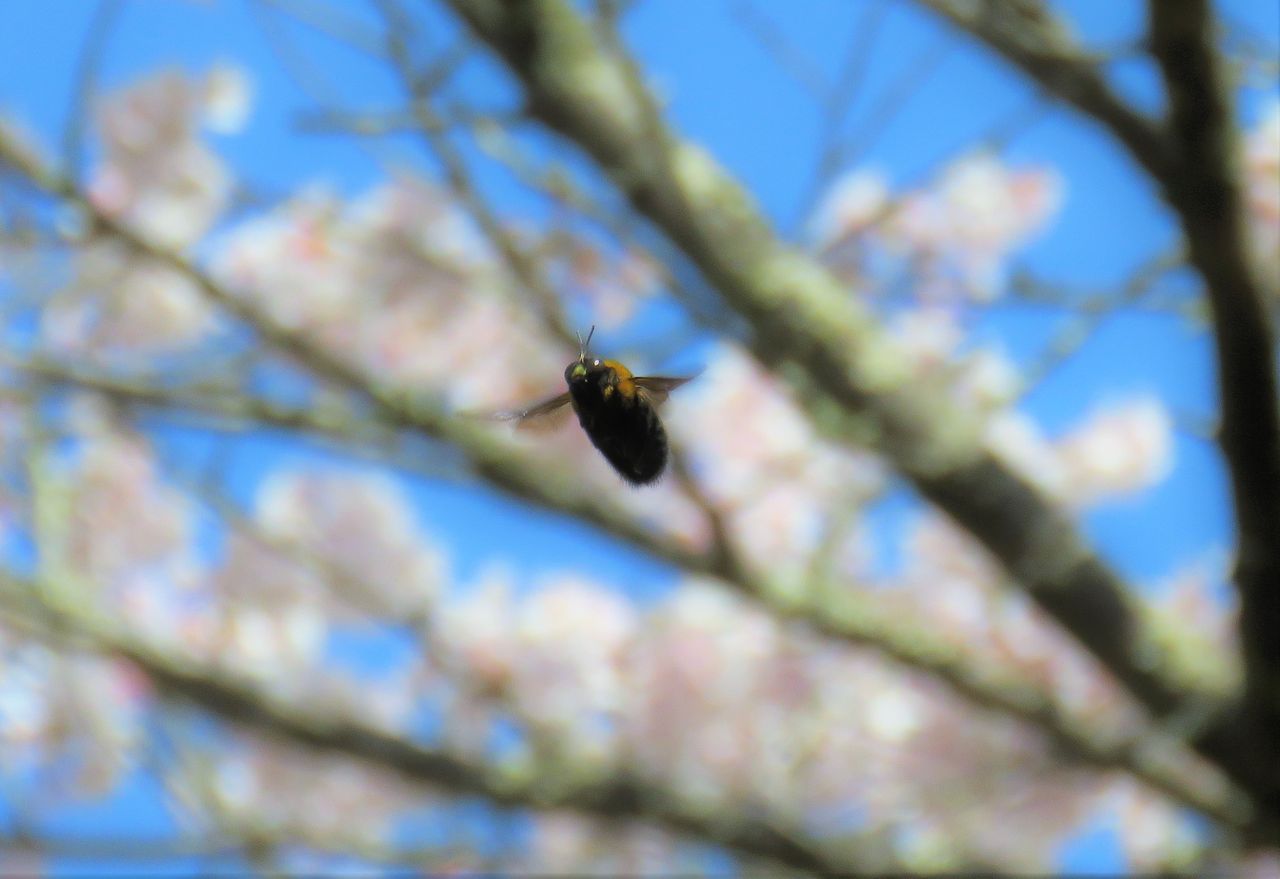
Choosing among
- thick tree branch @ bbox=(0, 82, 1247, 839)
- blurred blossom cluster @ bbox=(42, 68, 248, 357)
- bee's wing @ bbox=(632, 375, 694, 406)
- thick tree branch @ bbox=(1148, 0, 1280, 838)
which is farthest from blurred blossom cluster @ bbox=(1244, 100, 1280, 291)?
blurred blossom cluster @ bbox=(42, 68, 248, 357)

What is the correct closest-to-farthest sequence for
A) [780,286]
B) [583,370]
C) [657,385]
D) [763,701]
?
[583,370] < [657,385] < [780,286] < [763,701]

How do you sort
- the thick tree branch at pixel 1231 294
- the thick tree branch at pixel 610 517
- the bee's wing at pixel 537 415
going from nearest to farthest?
1. the bee's wing at pixel 537 415
2. the thick tree branch at pixel 1231 294
3. the thick tree branch at pixel 610 517

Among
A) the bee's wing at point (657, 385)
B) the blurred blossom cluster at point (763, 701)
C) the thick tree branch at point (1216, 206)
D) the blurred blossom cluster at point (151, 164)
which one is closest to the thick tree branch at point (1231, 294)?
the thick tree branch at point (1216, 206)

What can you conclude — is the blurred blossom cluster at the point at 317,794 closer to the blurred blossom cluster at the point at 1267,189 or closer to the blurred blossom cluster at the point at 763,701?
the blurred blossom cluster at the point at 763,701

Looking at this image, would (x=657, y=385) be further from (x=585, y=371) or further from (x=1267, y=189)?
(x=1267, y=189)

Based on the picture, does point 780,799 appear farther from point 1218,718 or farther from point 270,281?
point 270,281

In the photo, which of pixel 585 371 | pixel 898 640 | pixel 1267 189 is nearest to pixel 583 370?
pixel 585 371
